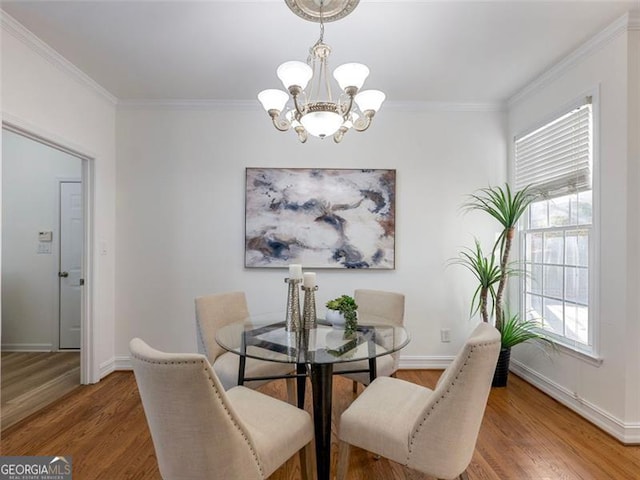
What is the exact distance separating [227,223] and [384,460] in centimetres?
235

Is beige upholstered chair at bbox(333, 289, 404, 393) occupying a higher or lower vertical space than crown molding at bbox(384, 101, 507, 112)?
lower

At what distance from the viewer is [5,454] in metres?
2.01

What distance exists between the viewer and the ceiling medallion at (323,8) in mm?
1782

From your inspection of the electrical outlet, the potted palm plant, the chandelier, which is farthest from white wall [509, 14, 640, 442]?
the chandelier

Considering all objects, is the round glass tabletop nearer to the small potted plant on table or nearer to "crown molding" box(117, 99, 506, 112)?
the small potted plant on table

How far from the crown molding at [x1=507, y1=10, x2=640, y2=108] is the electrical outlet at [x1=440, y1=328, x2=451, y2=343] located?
88.9 inches

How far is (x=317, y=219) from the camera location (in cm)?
333

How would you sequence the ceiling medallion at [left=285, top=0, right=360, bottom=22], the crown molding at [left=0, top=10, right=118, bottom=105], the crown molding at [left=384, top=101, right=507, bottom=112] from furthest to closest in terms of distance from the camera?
the crown molding at [left=384, top=101, right=507, bottom=112]
the crown molding at [left=0, top=10, right=118, bottom=105]
the ceiling medallion at [left=285, top=0, right=360, bottom=22]

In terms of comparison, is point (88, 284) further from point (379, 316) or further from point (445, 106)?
point (445, 106)

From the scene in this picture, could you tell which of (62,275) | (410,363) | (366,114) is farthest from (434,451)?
(62,275)

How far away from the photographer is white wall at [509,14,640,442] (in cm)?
213

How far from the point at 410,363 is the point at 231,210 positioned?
2294mm

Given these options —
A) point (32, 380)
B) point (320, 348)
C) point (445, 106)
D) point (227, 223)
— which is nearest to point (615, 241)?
point (445, 106)

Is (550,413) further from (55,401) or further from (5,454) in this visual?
(55,401)
